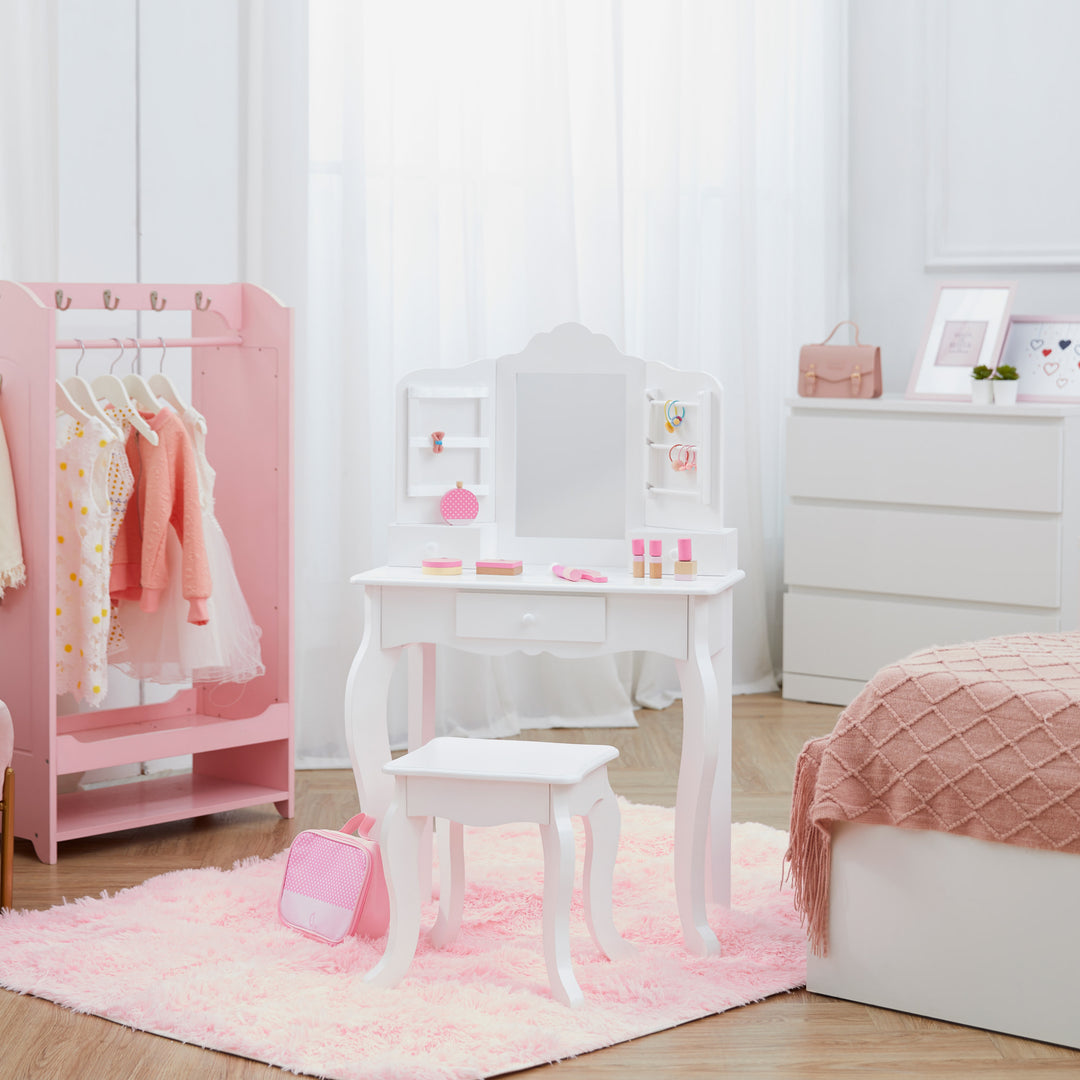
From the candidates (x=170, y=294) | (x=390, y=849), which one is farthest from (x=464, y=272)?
(x=390, y=849)

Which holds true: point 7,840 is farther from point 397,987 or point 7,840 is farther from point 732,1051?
point 732,1051

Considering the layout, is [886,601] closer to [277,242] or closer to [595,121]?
[595,121]

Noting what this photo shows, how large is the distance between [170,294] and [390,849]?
169cm

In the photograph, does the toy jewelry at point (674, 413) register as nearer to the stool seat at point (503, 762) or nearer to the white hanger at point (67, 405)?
the stool seat at point (503, 762)

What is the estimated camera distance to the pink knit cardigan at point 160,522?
11.6 ft

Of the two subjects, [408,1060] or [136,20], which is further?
Answer: [136,20]

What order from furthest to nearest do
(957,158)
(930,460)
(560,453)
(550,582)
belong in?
(957,158) < (930,460) < (560,453) < (550,582)

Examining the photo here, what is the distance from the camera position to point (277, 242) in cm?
423

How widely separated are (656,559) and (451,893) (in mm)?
718

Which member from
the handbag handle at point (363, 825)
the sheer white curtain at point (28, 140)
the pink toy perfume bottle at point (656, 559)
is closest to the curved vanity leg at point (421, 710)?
the handbag handle at point (363, 825)

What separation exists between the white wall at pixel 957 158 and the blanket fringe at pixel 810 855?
296 centimetres

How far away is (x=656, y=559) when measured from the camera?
2924 mm

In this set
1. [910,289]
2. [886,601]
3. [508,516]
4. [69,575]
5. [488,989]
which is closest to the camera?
[488,989]

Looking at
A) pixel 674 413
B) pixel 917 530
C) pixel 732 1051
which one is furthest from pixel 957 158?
pixel 732 1051
